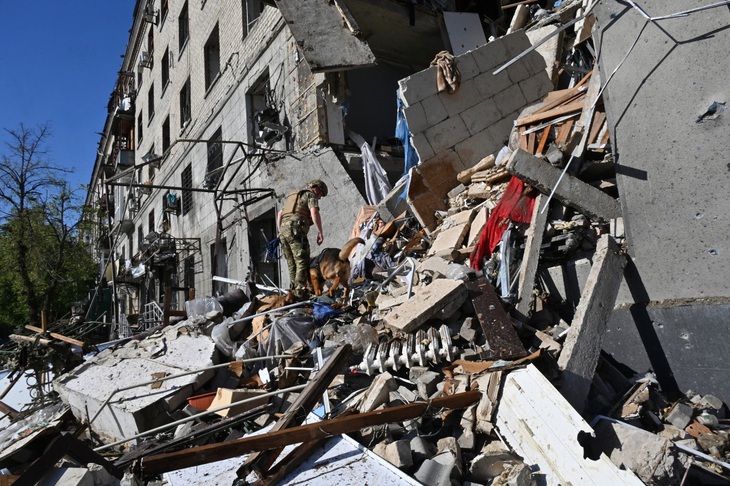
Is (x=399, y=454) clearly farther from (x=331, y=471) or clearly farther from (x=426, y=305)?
(x=426, y=305)

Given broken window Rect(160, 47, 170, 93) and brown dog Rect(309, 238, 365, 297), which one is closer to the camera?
brown dog Rect(309, 238, 365, 297)

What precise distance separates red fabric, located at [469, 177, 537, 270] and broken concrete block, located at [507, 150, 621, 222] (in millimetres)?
348

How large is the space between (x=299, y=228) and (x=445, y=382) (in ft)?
13.2

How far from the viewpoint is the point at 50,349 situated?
6.46 meters

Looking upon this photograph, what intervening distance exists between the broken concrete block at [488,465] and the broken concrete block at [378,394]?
2.52 ft

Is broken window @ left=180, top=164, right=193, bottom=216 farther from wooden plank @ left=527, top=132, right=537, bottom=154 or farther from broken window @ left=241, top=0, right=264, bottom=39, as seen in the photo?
wooden plank @ left=527, top=132, right=537, bottom=154

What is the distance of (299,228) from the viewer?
22.8ft

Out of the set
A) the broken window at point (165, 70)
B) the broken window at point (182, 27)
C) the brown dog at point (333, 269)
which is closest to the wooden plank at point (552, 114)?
the brown dog at point (333, 269)

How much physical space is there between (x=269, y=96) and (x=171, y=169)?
8565 millimetres

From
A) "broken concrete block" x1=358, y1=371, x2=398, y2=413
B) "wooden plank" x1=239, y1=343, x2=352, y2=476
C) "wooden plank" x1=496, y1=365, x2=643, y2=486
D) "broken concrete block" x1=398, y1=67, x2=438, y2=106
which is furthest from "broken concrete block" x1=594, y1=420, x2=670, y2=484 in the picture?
"broken concrete block" x1=398, y1=67, x2=438, y2=106

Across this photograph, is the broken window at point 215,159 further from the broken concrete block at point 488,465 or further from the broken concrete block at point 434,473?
the broken concrete block at point 488,465

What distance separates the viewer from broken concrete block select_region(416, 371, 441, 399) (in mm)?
3389

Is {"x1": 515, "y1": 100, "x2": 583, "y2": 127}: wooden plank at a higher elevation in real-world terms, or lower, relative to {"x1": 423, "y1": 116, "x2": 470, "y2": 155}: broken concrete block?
lower

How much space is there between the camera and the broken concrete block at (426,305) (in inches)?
151
